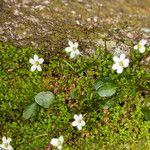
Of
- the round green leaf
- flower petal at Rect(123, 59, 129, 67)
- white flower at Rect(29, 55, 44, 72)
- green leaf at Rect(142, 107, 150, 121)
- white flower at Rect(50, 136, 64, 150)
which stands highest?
flower petal at Rect(123, 59, 129, 67)

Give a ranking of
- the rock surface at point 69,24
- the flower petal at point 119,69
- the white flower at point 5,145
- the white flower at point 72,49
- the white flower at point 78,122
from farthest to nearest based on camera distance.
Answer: the rock surface at point 69,24 → the white flower at point 72,49 → the flower petal at point 119,69 → the white flower at point 78,122 → the white flower at point 5,145

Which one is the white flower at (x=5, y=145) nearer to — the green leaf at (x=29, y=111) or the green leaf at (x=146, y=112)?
the green leaf at (x=29, y=111)

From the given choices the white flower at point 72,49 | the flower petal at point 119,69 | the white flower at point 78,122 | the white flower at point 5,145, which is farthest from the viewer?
the white flower at point 72,49

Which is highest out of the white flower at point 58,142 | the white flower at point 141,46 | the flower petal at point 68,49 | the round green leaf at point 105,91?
the white flower at point 141,46

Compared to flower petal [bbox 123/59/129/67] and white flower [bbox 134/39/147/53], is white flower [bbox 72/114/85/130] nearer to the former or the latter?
flower petal [bbox 123/59/129/67]

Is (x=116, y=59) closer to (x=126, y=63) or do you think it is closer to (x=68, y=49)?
(x=126, y=63)

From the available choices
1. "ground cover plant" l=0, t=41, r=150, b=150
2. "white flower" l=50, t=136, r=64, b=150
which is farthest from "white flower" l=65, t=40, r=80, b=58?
"white flower" l=50, t=136, r=64, b=150

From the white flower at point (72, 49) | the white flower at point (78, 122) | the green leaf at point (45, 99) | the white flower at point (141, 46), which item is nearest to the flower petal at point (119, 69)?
the white flower at point (141, 46)

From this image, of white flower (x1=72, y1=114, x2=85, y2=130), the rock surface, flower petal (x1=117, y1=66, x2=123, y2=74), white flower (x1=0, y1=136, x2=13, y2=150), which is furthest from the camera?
the rock surface
